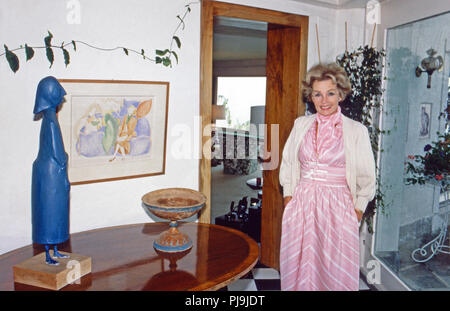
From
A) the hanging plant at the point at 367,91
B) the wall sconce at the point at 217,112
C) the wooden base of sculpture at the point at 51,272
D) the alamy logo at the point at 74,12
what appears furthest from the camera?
the wall sconce at the point at 217,112

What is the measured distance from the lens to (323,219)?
264 cm

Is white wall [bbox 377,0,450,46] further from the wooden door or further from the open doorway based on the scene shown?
the open doorway

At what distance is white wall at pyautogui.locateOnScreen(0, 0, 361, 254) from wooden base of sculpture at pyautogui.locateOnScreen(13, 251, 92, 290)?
743 millimetres

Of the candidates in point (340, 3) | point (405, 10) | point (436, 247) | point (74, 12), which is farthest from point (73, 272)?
point (340, 3)

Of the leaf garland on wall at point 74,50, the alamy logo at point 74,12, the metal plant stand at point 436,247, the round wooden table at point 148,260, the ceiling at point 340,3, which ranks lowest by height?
the metal plant stand at point 436,247

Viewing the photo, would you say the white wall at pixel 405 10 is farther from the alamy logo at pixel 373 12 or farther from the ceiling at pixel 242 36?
the ceiling at pixel 242 36

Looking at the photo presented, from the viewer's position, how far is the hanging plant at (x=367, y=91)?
338cm

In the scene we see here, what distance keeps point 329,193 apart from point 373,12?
1.82m

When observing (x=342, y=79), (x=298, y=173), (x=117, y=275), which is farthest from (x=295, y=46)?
(x=117, y=275)

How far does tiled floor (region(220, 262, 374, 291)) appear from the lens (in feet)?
11.3

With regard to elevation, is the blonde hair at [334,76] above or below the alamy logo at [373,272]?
above

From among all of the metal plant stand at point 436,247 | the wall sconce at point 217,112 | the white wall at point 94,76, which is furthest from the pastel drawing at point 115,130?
the wall sconce at point 217,112

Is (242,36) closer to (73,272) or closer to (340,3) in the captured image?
(340,3)

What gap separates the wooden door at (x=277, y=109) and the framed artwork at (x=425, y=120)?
0.97 metres
